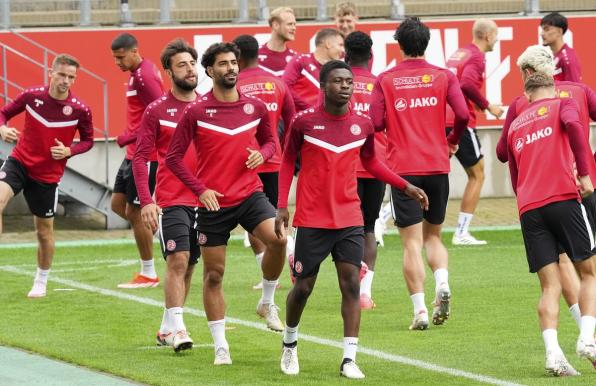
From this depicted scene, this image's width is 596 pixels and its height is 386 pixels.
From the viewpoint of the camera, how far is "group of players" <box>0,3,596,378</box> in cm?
912

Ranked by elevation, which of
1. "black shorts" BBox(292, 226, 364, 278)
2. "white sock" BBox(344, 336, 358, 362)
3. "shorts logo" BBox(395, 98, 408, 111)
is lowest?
"white sock" BBox(344, 336, 358, 362)

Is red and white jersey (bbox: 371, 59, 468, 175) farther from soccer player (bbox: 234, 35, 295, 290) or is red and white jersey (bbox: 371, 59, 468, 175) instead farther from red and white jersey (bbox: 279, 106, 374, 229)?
red and white jersey (bbox: 279, 106, 374, 229)

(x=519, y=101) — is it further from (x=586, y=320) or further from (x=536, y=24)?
(x=536, y=24)

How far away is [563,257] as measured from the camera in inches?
381

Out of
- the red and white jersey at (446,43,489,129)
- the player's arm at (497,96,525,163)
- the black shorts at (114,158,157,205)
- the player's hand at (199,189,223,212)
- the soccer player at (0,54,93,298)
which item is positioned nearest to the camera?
the player's hand at (199,189,223,212)

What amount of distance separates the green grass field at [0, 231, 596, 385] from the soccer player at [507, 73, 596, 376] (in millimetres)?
479

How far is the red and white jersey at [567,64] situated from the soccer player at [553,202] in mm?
6697

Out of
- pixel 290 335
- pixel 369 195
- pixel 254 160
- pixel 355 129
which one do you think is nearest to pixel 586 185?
pixel 355 129

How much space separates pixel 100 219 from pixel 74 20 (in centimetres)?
297

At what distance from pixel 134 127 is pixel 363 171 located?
106 inches

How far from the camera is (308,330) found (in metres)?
11.3

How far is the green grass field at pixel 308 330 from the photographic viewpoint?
9.34 metres

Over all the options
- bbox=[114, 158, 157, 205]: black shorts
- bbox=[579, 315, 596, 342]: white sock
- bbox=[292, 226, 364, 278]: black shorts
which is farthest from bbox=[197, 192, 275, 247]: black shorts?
bbox=[114, 158, 157, 205]: black shorts

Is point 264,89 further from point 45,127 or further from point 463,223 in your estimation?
point 463,223
